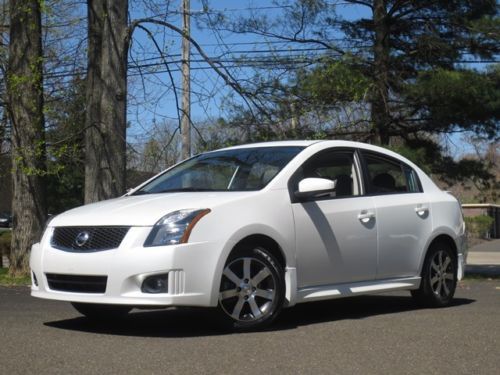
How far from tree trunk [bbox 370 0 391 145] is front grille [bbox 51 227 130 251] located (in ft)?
39.8

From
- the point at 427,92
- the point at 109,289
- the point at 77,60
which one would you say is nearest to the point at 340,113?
the point at 427,92

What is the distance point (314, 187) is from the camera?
292 inches

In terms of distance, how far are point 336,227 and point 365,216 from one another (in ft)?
1.36

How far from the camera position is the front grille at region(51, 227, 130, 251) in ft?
22.0

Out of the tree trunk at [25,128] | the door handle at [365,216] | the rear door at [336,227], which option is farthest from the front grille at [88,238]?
the tree trunk at [25,128]

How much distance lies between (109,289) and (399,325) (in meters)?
2.50

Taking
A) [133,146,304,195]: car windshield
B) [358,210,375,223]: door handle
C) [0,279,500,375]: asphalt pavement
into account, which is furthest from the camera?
[358,210,375,223]: door handle

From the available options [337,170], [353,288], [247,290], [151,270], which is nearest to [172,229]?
[151,270]

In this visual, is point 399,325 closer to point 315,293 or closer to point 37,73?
point 315,293

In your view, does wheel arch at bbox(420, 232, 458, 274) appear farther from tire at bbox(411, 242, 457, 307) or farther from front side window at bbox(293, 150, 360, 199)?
front side window at bbox(293, 150, 360, 199)

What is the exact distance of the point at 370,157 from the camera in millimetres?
8688

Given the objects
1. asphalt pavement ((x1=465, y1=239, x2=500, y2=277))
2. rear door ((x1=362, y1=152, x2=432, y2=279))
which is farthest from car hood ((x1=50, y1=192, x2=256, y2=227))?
asphalt pavement ((x1=465, y1=239, x2=500, y2=277))

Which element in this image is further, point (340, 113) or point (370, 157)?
point (340, 113)

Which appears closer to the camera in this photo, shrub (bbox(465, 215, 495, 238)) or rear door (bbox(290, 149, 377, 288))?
rear door (bbox(290, 149, 377, 288))
